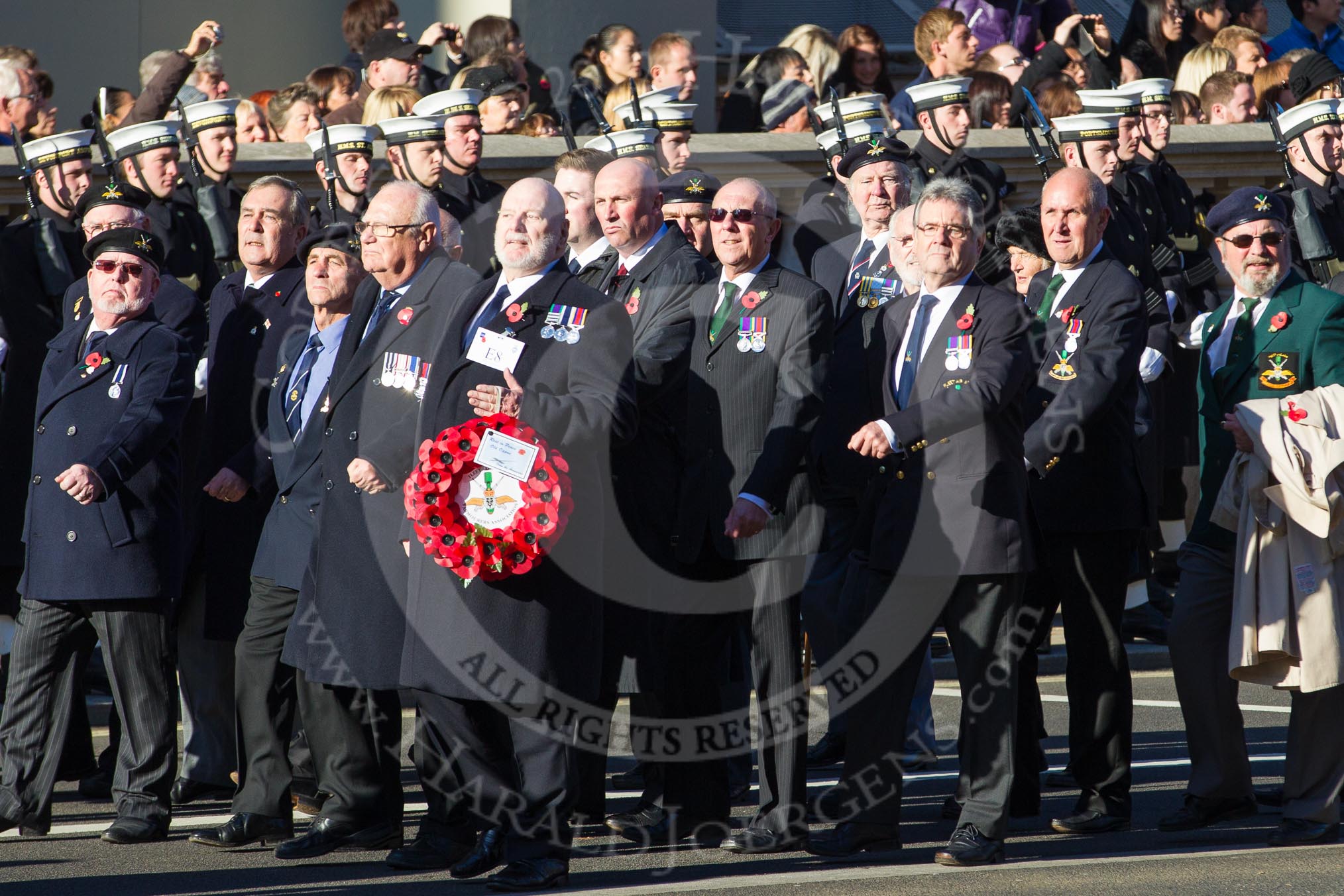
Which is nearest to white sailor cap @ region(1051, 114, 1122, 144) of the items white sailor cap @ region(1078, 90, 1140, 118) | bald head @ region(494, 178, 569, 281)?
white sailor cap @ region(1078, 90, 1140, 118)

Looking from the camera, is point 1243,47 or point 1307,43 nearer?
point 1243,47

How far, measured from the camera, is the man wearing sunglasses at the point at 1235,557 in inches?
276

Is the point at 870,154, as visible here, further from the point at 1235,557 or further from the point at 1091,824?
the point at 1091,824

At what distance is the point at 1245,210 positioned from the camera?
7.33 metres

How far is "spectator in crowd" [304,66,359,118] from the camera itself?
443 inches

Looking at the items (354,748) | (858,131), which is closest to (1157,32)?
(858,131)

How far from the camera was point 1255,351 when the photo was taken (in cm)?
726

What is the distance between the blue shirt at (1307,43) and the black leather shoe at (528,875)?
977 cm

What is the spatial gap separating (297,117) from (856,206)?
11.3 ft

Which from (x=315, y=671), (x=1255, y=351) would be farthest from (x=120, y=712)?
(x=1255, y=351)

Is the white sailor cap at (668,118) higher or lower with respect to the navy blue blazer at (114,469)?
higher

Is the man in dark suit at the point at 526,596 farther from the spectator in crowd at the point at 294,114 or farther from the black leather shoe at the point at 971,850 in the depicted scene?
the spectator in crowd at the point at 294,114

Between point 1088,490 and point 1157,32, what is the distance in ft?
26.2

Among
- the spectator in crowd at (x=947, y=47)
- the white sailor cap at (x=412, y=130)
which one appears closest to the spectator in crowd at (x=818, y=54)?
the spectator in crowd at (x=947, y=47)
